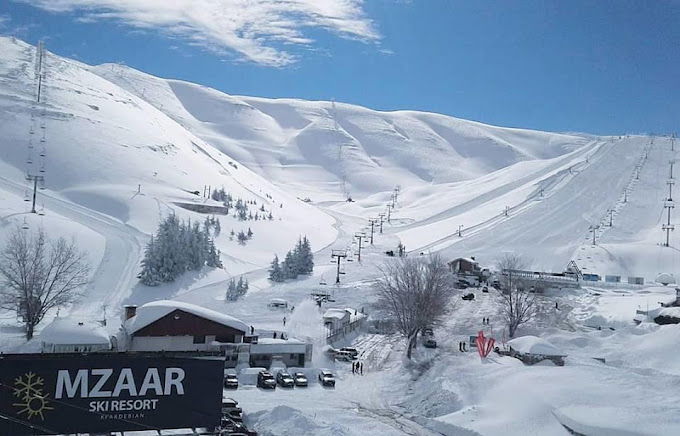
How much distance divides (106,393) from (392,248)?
181 ft

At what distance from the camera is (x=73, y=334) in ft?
82.8

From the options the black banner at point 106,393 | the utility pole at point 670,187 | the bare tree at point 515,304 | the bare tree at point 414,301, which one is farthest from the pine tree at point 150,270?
the utility pole at point 670,187

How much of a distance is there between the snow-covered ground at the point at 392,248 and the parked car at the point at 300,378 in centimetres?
41

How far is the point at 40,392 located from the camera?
1295cm

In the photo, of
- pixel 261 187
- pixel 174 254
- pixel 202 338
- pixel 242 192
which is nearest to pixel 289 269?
pixel 174 254

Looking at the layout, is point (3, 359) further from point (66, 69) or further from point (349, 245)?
point (66, 69)

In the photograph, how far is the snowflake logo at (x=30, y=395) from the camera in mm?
12789

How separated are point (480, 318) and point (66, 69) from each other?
109 m

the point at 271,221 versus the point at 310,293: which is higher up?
the point at 271,221

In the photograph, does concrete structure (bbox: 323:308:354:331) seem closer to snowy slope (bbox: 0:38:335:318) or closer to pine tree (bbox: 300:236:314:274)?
snowy slope (bbox: 0:38:335:318)

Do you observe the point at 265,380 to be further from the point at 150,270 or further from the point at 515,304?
the point at 150,270

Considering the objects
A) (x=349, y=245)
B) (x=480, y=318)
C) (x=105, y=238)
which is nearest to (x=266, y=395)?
(x=480, y=318)

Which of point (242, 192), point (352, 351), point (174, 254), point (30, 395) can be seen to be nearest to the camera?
point (30, 395)

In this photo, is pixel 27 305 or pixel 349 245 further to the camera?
pixel 349 245
